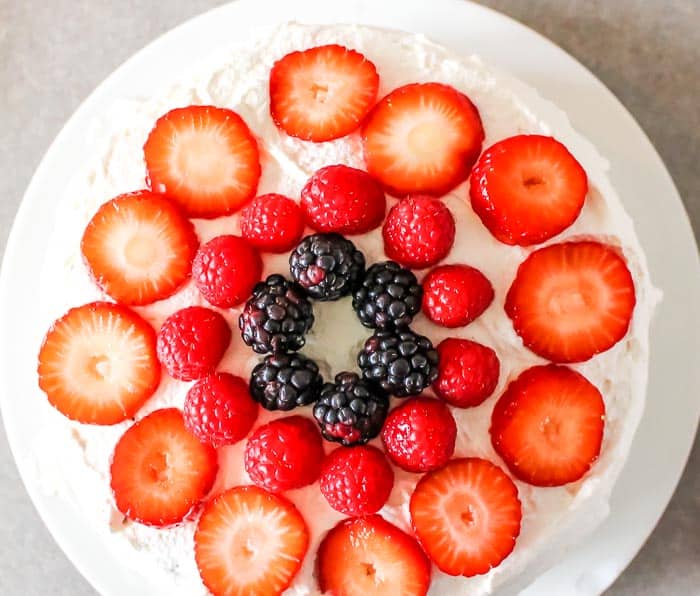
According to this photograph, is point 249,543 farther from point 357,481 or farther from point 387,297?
A: point 387,297

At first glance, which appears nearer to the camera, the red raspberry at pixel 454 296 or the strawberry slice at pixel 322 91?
the red raspberry at pixel 454 296

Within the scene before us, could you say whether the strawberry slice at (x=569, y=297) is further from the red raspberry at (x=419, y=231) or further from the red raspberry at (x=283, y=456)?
the red raspberry at (x=283, y=456)

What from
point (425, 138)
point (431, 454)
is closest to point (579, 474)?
point (431, 454)

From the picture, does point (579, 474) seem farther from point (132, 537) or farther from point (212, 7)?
point (212, 7)

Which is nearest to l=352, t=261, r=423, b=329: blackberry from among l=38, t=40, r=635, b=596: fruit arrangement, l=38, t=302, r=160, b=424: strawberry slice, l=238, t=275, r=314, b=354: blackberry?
l=38, t=40, r=635, b=596: fruit arrangement

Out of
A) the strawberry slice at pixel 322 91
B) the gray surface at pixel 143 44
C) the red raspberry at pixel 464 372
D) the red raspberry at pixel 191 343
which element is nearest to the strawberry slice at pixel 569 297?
the red raspberry at pixel 464 372
